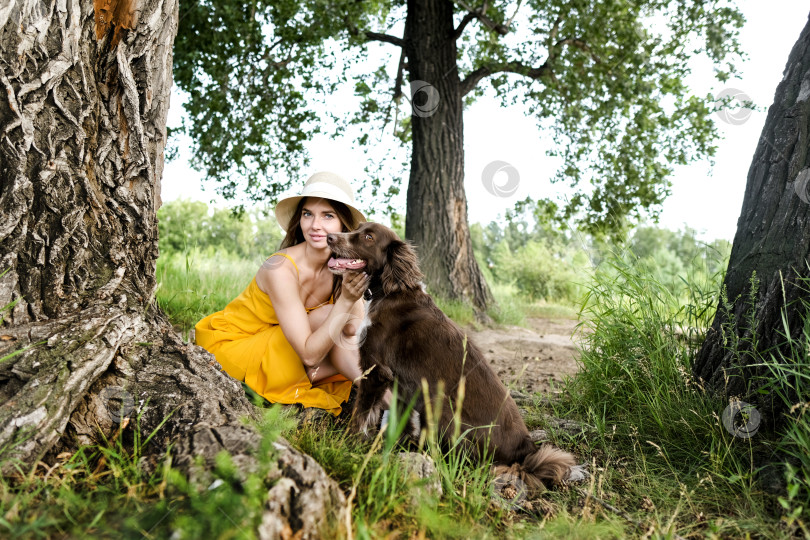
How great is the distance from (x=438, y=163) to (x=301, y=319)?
554 centimetres

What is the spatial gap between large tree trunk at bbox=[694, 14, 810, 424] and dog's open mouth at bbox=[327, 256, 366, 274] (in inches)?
79.7

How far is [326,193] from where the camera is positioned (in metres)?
3.49

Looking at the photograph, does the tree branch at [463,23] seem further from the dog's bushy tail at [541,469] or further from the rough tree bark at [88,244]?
the dog's bushy tail at [541,469]

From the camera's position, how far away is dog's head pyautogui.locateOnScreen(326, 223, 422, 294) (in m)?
3.26

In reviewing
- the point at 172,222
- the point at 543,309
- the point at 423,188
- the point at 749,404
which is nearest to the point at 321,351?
the point at 749,404

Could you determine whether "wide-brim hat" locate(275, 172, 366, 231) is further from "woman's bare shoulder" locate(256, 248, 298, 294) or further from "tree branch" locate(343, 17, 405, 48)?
"tree branch" locate(343, 17, 405, 48)

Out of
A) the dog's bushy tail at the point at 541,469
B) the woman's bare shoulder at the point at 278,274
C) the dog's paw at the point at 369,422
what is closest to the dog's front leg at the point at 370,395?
the dog's paw at the point at 369,422

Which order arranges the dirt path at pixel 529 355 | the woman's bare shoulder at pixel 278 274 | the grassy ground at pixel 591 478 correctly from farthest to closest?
1. the dirt path at pixel 529 355
2. the woman's bare shoulder at pixel 278 274
3. the grassy ground at pixel 591 478

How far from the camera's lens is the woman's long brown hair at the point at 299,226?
379 centimetres

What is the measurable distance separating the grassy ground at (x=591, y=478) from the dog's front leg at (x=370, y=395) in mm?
254

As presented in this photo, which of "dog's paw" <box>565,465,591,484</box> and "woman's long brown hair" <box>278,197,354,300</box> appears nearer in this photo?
"dog's paw" <box>565,465,591,484</box>

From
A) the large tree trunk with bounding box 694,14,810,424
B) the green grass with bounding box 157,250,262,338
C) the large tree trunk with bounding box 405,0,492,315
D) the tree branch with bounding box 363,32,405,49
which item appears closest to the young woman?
the green grass with bounding box 157,250,262,338

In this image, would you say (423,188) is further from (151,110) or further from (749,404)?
(749,404)

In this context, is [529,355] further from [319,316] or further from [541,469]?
[541,469]
